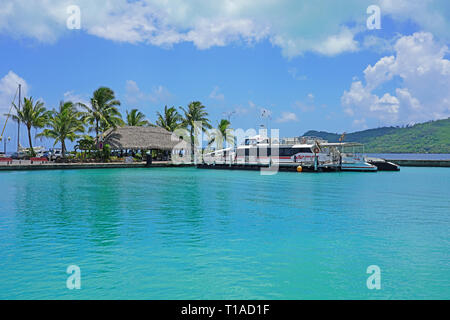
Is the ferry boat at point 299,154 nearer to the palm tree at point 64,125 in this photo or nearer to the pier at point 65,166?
the pier at point 65,166

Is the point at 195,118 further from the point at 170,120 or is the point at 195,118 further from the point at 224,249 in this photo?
the point at 224,249

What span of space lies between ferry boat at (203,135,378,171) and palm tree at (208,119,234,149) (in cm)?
1176

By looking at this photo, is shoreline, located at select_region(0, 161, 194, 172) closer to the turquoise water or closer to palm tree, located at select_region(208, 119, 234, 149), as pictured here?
palm tree, located at select_region(208, 119, 234, 149)

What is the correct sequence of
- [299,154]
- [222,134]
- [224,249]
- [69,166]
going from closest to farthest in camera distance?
[224,249]
[299,154]
[69,166]
[222,134]

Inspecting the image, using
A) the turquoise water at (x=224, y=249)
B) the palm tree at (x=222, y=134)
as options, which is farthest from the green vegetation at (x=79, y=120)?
the turquoise water at (x=224, y=249)

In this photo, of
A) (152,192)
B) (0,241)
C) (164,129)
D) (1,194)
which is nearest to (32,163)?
(164,129)

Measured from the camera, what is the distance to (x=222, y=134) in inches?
2522

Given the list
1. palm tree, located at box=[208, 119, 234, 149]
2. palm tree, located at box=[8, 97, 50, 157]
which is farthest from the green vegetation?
palm tree, located at box=[208, 119, 234, 149]

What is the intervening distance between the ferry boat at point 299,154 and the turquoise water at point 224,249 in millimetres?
25339

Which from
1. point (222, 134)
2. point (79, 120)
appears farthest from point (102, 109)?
point (222, 134)

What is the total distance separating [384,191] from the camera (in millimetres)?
24797

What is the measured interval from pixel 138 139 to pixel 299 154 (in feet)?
80.6
